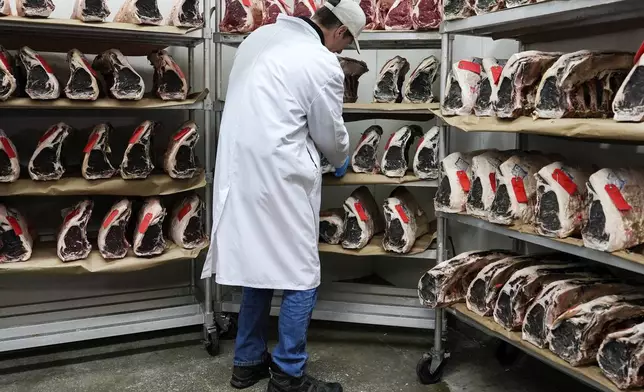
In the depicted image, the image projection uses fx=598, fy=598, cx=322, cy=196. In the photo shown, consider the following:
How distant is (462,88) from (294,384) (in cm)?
139

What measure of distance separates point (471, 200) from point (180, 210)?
1.38 m

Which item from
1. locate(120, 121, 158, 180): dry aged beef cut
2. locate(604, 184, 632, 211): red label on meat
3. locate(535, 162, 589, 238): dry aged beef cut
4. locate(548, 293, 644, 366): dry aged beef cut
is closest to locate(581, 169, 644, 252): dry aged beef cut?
locate(604, 184, 632, 211): red label on meat

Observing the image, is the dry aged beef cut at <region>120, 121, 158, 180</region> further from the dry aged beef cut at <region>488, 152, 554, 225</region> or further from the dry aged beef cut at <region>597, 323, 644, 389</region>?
the dry aged beef cut at <region>597, 323, 644, 389</region>

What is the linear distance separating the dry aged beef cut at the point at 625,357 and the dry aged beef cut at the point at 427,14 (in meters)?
1.54

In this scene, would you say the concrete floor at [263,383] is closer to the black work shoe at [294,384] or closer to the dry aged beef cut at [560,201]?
the black work shoe at [294,384]

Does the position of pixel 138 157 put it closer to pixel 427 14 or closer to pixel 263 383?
pixel 263 383

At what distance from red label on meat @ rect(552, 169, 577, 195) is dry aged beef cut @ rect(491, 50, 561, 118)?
24cm

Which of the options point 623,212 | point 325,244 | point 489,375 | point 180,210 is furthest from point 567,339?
point 180,210

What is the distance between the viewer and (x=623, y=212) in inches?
70.9

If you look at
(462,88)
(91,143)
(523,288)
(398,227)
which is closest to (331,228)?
(398,227)

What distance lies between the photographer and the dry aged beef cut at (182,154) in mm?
2754

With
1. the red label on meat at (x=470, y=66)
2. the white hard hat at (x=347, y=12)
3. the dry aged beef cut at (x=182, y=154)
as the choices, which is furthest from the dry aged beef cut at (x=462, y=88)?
the dry aged beef cut at (x=182, y=154)

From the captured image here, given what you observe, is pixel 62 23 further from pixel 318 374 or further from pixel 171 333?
pixel 318 374

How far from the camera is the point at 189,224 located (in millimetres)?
2854
